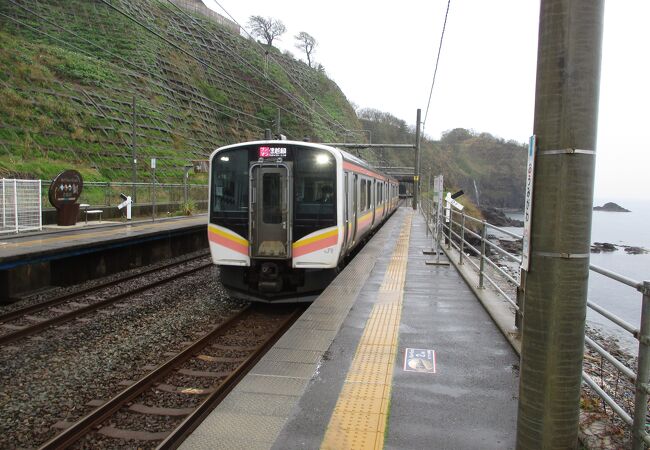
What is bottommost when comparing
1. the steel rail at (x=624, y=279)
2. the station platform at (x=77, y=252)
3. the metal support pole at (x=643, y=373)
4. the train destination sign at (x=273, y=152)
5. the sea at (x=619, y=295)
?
the sea at (x=619, y=295)

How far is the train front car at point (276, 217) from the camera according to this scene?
8.67 metres

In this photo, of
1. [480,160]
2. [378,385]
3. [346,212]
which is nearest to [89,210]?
[346,212]

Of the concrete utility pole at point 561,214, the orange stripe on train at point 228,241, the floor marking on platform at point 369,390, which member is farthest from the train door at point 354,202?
the concrete utility pole at point 561,214

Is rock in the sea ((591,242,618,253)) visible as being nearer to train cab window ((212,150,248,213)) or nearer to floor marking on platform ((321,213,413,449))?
train cab window ((212,150,248,213))

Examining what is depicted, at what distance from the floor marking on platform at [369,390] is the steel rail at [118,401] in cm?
239

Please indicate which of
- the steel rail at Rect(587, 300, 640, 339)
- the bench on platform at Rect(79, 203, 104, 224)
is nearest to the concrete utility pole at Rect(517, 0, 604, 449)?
the steel rail at Rect(587, 300, 640, 339)

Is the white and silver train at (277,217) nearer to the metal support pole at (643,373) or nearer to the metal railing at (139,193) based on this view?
the metal support pole at (643,373)

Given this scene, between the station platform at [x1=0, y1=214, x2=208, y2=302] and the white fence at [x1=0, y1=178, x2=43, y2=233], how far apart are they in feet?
1.21

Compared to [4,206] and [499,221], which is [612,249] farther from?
[4,206]

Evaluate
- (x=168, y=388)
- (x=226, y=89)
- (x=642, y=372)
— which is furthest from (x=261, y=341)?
(x=226, y=89)

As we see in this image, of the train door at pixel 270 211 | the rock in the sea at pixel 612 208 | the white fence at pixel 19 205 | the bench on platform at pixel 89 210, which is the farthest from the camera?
the rock in the sea at pixel 612 208

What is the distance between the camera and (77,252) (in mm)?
11609

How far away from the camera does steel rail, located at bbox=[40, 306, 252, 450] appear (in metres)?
4.37

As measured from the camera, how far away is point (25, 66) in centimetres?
2816
